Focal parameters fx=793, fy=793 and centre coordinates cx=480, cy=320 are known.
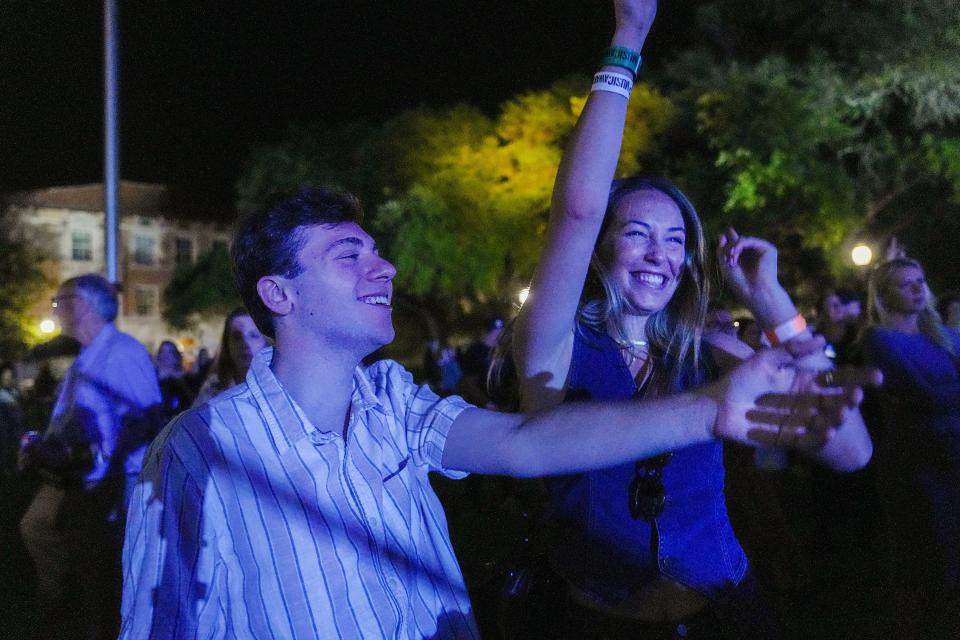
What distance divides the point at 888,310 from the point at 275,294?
142 inches

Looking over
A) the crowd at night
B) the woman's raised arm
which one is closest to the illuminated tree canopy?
the crowd at night

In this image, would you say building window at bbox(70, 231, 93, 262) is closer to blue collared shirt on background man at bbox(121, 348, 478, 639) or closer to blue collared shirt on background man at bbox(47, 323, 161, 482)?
blue collared shirt on background man at bbox(47, 323, 161, 482)

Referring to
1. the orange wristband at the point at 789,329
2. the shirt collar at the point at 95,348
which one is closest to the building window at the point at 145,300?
the shirt collar at the point at 95,348

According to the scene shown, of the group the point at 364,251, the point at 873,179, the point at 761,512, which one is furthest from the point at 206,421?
the point at 873,179

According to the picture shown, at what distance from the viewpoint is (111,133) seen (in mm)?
7625

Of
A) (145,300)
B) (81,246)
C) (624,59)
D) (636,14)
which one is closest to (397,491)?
(624,59)

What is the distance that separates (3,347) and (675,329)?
31.3m

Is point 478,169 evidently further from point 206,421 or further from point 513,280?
point 206,421

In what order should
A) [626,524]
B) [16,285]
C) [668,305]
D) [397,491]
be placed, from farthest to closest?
[16,285] → [668,305] → [626,524] → [397,491]

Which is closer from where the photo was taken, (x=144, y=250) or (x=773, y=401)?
(x=773, y=401)

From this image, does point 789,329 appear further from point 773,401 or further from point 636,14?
point 636,14

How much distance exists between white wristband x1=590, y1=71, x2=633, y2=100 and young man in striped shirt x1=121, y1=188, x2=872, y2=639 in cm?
66

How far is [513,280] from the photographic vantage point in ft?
85.0

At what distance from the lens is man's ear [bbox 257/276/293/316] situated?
1879 millimetres
